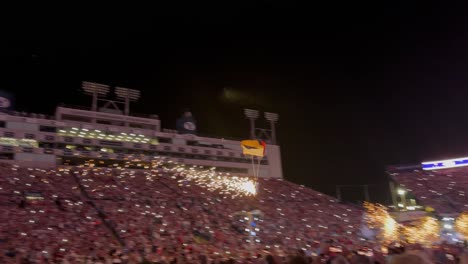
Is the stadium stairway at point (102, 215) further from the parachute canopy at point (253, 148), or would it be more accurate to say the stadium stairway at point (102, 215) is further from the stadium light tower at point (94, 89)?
the parachute canopy at point (253, 148)

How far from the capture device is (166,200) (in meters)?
29.2

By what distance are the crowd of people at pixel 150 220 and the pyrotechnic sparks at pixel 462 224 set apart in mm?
7143

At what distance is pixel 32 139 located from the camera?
33.1 m

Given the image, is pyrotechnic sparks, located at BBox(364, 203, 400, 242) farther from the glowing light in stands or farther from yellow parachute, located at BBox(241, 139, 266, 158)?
yellow parachute, located at BBox(241, 139, 266, 158)

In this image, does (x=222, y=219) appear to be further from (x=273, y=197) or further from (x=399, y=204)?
(x=399, y=204)

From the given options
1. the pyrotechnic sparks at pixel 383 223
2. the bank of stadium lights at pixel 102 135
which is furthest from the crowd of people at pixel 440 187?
the bank of stadium lights at pixel 102 135

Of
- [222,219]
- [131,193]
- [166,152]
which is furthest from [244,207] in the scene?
[166,152]

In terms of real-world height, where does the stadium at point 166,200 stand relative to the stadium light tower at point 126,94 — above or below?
below

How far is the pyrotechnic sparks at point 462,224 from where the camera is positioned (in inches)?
1112

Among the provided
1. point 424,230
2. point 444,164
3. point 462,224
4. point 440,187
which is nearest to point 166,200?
point 424,230

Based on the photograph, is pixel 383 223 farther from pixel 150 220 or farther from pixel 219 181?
pixel 150 220

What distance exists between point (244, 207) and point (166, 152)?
1195cm

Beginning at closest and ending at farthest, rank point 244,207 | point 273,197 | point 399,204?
point 244,207, point 273,197, point 399,204

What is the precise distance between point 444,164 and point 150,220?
3066cm
